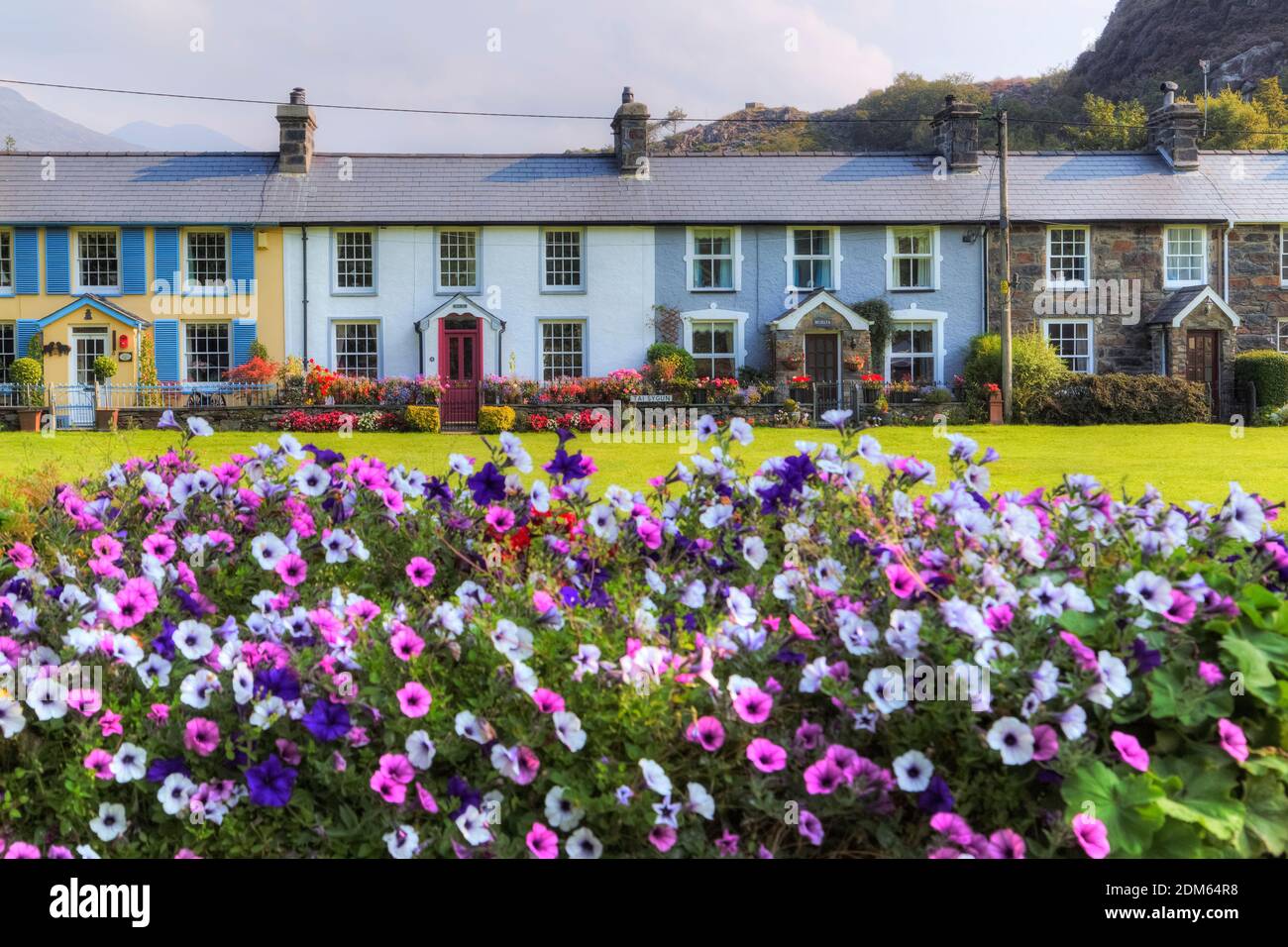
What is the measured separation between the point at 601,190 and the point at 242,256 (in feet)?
30.0

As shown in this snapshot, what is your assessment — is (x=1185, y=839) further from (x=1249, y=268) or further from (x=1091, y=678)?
(x=1249, y=268)

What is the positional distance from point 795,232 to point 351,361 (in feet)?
37.9

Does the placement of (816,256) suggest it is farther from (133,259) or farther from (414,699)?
(414,699)

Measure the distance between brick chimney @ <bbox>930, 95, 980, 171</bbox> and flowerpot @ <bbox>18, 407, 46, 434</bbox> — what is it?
75.7 feet

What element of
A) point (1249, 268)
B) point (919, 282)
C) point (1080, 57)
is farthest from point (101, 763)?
point (1080, 57)

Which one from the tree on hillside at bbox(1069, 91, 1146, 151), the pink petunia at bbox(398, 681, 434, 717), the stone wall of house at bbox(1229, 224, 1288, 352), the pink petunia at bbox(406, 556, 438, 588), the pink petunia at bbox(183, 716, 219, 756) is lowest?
the pink petunia at bbox(183, 716, 219, 756)

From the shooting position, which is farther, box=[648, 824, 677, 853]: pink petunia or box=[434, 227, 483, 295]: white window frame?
box=[434, 227, 483, 295]: white window frame

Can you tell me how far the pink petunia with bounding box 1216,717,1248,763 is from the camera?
294cm

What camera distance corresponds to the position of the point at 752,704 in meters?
3.04

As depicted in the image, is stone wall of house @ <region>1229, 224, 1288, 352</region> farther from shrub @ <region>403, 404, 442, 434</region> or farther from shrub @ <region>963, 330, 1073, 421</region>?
shrub @ <region>403, 404, 442, 434</region>

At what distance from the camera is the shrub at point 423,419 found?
81.3 feet

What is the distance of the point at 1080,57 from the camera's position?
225ft

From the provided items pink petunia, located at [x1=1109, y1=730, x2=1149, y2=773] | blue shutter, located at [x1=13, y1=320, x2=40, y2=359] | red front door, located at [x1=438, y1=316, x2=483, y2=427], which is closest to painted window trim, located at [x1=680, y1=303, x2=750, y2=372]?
red front door, located at [x1=438, y1=316, x2=483, y2=427]

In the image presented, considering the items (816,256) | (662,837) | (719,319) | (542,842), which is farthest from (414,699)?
(816,256)
